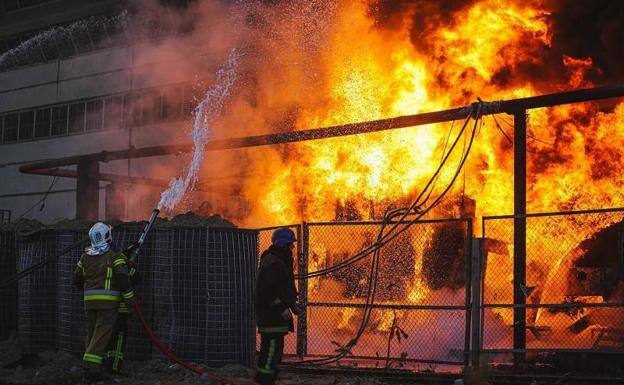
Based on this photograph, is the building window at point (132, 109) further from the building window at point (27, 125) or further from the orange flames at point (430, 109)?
the orange flames at point (430, 109)

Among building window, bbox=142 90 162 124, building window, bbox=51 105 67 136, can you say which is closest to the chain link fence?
building window, bbox=142 90 162 124

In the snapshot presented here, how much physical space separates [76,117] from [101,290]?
58.9 feet

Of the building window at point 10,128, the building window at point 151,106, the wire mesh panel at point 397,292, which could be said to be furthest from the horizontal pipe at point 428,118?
the building window at point 10,128

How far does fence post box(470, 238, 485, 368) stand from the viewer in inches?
298

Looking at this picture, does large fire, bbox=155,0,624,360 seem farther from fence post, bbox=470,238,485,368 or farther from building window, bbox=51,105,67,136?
building window, bbox=51,105,67,136

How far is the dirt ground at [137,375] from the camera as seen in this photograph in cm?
773

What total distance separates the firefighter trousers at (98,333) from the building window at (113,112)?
625 inches

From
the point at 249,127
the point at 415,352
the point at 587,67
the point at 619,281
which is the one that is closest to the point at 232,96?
the point at 249,127

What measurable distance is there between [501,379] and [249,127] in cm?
1238

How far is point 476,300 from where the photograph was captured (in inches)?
300

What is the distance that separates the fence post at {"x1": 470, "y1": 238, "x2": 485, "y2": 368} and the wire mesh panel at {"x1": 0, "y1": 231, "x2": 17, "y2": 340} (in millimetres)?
6593

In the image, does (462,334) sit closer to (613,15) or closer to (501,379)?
(501,379)

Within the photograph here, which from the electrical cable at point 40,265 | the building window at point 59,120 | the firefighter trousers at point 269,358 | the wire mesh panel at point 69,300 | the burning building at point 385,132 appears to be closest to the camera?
the firefighter trousers at point 269,358

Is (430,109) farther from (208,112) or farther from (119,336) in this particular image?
(208,112)
